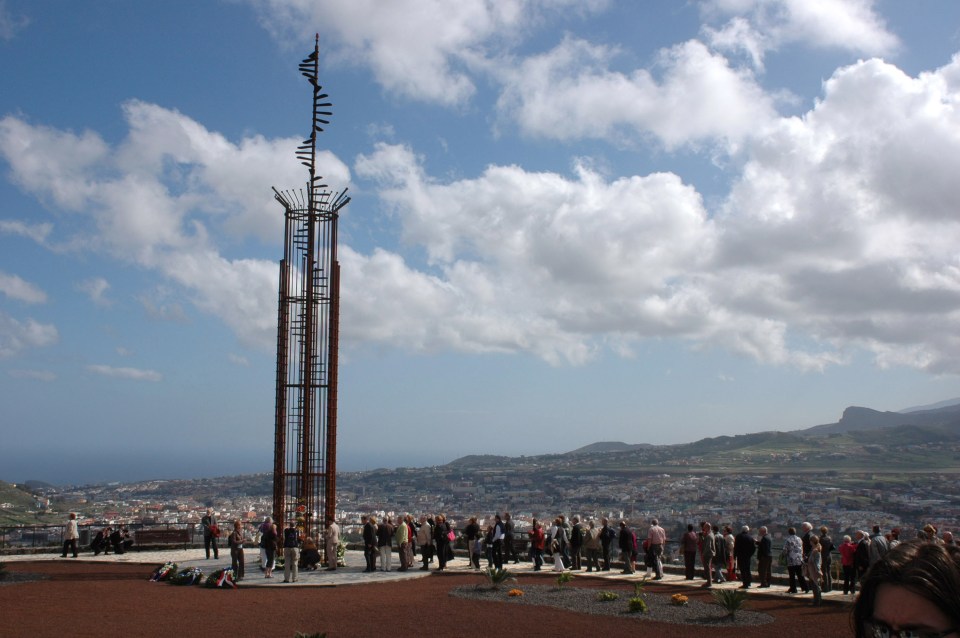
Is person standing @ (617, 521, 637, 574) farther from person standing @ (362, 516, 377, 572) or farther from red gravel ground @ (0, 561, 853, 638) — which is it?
person standing @ (362, 516, 377, 572)

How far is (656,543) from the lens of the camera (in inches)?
734

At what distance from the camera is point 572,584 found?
1794 centimetres

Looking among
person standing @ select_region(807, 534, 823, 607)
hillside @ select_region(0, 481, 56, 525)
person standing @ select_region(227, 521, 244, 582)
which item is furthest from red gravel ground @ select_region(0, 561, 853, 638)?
hillside @ select_region(0, 481, 56, 525)

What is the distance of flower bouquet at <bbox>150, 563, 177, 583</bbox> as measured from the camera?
63.1 ft

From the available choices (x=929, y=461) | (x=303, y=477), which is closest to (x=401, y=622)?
(x=303, y=477)

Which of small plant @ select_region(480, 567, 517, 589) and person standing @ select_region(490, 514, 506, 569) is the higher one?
person standing @ select_region(490, 514, 506, 569)

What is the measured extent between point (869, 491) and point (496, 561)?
5321 centimetres

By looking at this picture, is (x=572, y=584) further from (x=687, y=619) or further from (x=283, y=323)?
(x=283, y=323)

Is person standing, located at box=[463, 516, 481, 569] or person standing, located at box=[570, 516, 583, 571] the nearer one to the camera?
person standing, located at box=[570, 516, 583, 571]

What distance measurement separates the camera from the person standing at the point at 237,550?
61.2ft

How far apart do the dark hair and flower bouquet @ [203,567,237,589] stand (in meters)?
18.2

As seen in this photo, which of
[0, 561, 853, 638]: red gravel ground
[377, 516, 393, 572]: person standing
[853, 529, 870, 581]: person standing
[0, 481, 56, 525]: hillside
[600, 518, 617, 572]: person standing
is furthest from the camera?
[0, 481, 56, 525]: hillside

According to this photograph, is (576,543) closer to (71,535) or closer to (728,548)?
(728,548)

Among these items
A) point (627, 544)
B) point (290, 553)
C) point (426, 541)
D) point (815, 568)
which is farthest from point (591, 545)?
point (290, 553)
